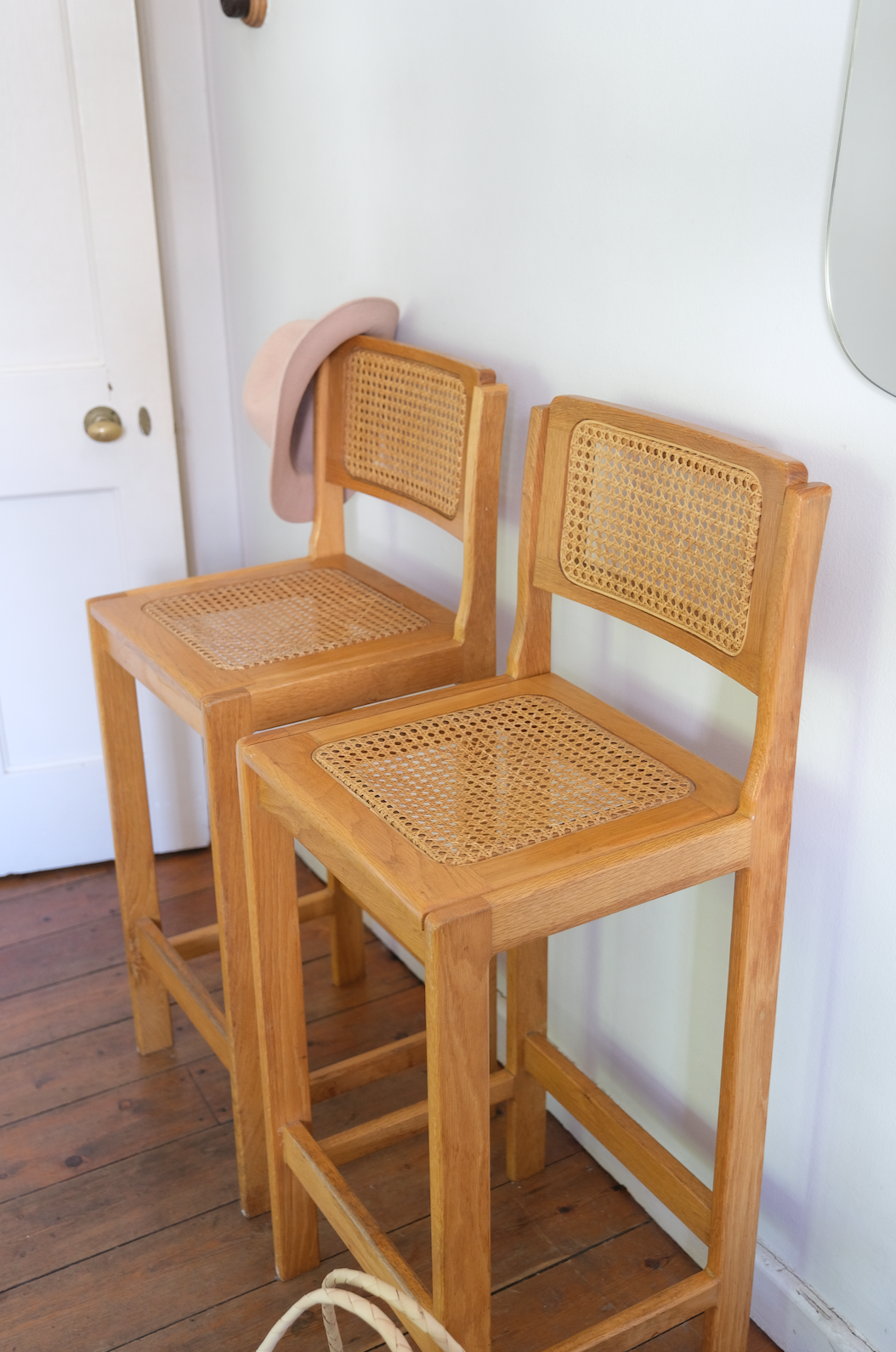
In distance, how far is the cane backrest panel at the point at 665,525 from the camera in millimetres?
1048

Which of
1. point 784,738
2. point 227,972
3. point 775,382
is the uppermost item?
point 775,382

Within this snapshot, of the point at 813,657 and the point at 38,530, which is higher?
the point at 813,657

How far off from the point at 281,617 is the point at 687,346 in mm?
618

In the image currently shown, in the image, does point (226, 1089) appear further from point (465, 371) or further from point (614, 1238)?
point (465, 371)

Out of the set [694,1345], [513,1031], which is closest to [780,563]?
[513,1031]

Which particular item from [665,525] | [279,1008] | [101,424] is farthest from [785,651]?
[101,424]

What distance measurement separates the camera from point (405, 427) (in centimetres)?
157

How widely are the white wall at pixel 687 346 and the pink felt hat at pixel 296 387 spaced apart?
100 mm

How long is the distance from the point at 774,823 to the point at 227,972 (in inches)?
27.5

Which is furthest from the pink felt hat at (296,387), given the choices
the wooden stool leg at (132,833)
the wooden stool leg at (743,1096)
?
the wooden stool leg at (743,1096)

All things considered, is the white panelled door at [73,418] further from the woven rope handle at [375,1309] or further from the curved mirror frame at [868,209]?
the woven rope handle at [375,1309]

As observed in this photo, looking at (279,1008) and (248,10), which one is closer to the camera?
(279,1008)

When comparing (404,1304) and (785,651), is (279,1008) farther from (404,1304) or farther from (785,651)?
(785,651)

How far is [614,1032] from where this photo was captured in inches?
61.1
